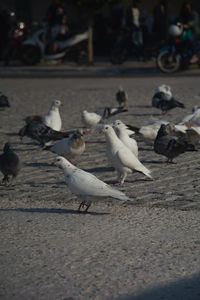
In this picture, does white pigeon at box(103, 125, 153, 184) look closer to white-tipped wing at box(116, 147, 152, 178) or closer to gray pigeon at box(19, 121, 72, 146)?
white-tipped wing at box(116, 147, 152, 178)

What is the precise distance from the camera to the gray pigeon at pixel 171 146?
26.3 ft

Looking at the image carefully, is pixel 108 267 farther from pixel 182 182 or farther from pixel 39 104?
pixel 39 104

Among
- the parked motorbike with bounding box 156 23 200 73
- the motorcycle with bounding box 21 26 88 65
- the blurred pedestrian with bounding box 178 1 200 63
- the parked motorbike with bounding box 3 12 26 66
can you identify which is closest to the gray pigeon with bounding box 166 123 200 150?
the parked motorbike with bounding box 156 23 200 73

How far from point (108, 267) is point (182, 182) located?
279 cm

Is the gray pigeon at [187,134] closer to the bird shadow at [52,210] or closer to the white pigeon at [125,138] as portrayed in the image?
the white pigeon at [125,138]

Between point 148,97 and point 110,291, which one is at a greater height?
point 110,291

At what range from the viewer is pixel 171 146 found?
26.3 feet

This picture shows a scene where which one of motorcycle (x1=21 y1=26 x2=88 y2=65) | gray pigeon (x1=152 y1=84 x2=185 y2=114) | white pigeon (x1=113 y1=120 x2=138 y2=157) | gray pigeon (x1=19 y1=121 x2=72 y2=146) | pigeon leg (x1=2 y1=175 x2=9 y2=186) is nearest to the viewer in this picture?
pigeon leg (x1=2 y1=175 x2=9 y2=186)

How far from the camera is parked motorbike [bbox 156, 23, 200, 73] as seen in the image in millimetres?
20078

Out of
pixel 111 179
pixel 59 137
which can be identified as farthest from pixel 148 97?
pixel 111 179

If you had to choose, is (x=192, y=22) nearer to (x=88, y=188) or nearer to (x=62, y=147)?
(x=62, y=147)

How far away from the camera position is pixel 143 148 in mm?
9352

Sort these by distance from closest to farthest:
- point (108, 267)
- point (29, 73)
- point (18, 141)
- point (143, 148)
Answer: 1. point (108, 267)
2. point (143, 148)
3. point (18, 141)
4. point (29, 73)

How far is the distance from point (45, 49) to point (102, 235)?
18.6m
